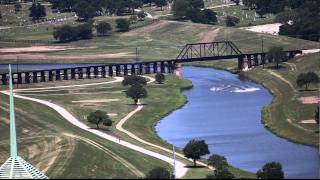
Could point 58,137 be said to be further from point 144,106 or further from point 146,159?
point 144,106

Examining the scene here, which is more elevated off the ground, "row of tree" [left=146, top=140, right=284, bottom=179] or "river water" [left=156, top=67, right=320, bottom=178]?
"row of tree" [left=146, top=140, right=284, bottom=179]

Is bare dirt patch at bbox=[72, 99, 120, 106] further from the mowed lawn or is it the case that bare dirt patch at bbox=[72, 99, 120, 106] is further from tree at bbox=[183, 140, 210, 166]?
tree at bbox=[183, 140, 210, 166]

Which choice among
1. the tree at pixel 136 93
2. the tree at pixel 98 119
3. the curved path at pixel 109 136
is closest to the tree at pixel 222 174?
the curved path at pixel 109 136

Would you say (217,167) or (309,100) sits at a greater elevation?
(217,167)

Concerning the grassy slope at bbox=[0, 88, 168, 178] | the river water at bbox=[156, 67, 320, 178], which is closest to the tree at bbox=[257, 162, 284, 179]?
the river water at bbox=[156, 67, 320, 178]

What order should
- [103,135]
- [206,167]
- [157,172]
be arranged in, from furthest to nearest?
[103,135] < [206,167] < [157,172]

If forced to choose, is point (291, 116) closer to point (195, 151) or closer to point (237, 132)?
point (237, 132)

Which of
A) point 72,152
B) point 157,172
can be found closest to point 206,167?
point 72,152

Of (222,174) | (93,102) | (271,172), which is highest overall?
(222,174)

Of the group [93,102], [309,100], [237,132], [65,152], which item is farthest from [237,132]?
[93,102]
